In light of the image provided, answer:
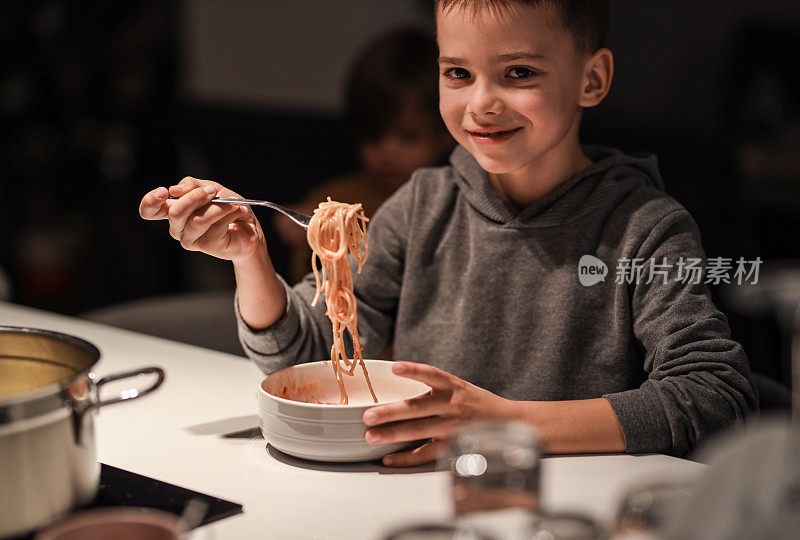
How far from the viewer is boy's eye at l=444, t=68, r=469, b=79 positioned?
4.58ft

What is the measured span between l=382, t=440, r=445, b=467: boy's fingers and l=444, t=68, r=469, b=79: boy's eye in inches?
23.7

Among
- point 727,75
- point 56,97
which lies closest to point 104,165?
point 56,97

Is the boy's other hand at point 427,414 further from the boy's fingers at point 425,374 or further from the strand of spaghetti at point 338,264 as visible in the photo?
the strand of spaghetti at point 338,264

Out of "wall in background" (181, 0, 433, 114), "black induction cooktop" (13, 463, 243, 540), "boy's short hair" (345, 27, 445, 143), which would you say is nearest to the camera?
"black induction cooktop" (13, 463, 243, 540)

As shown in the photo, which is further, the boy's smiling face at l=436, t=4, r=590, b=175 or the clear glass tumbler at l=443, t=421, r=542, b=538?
the boy's smiling face at l=436, t=4, r=590, b=175

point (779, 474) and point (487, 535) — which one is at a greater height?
point (779, 474)

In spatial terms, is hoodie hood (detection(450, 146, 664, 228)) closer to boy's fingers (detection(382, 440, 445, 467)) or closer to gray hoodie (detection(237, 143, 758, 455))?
gray hoodie (detection(237, 143, 758, 455))

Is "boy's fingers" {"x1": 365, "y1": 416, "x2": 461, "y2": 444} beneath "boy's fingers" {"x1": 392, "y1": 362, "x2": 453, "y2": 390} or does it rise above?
beneath

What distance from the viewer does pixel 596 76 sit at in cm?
148

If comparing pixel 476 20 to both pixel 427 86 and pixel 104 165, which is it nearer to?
pixel 427 86

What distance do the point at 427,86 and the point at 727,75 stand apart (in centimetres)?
251

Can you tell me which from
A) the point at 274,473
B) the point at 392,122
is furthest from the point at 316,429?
the point at 392,122

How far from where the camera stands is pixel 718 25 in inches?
175

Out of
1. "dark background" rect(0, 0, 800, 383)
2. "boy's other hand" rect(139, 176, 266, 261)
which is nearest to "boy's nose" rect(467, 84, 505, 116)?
"boy's other hand" rect(139, 176, 266, 261)
